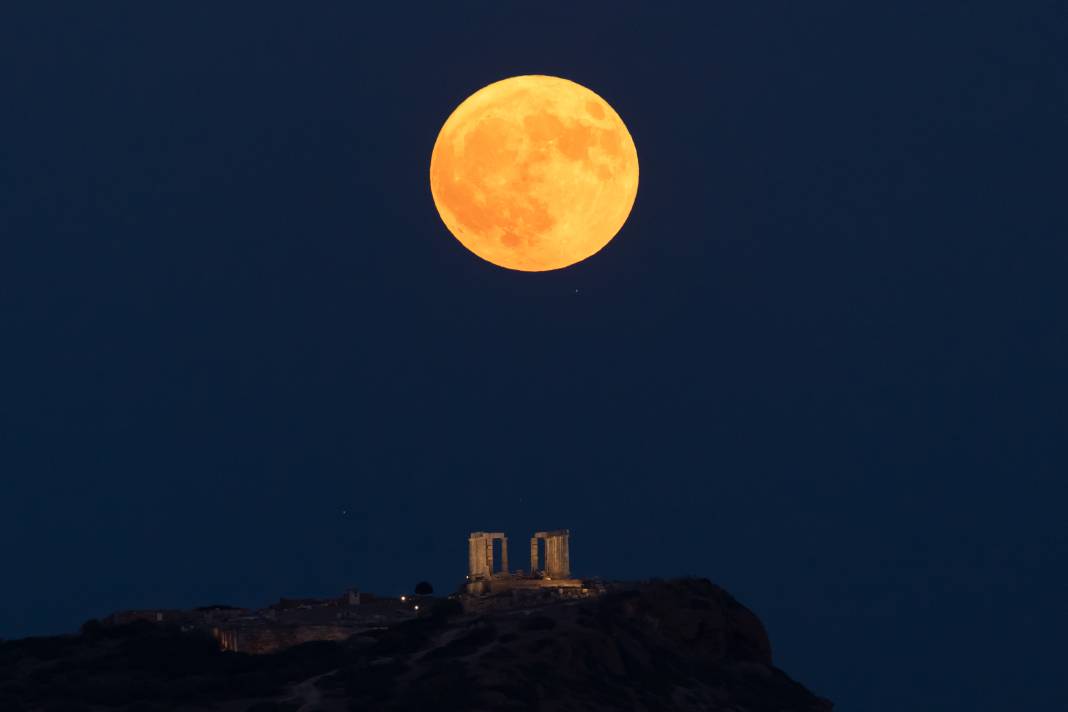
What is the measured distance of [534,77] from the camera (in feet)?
293

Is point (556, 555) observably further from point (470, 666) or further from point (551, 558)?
point (470, 666)

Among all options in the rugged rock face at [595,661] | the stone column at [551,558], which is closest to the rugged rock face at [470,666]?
the rugged rock face at [595,661]

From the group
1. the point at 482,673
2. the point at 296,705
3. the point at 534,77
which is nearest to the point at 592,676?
the point at 482,673

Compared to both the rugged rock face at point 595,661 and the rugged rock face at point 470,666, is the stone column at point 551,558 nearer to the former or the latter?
the rugged rock face at point 470,666

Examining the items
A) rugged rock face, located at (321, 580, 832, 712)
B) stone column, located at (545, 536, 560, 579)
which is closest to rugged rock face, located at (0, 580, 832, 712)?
rugged rock face, located at (321, 580, 832, 712)

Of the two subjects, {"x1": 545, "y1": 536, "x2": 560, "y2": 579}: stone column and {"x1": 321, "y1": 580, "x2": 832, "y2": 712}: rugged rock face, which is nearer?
{"x1": 321, "y1": 580, "x2": 832, "y2": 712}: rugged rock face

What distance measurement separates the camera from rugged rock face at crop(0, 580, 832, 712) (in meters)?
85.2

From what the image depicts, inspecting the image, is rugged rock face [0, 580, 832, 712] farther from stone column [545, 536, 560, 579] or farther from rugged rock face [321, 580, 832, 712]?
stone column [545, 536, 560, 579]

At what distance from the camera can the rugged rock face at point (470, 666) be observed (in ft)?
280

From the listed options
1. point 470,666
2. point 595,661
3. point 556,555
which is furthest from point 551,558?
point 470,666

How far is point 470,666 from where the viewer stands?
284 ft

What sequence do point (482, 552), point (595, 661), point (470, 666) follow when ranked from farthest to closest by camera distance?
point (482, 552)
point (595, 661)
point (470, 666)

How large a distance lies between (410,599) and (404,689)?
21567 millimetres

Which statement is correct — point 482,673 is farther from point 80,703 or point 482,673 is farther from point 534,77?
point 534,77
